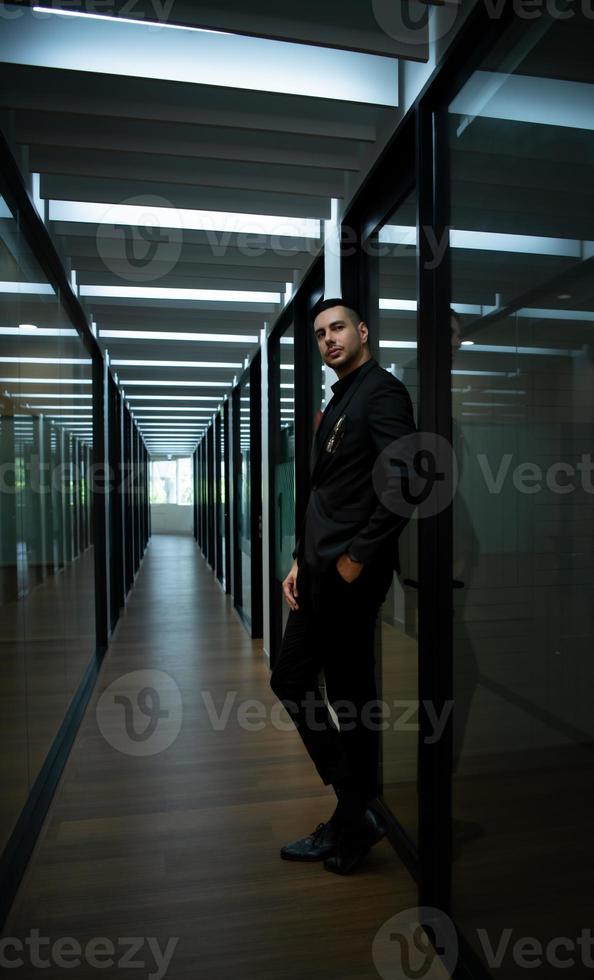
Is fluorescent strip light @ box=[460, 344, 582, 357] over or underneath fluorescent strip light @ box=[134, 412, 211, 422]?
underneath

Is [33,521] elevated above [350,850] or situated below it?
above

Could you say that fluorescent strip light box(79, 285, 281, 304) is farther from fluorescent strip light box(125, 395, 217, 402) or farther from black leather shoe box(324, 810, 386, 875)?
fluorescent strip light box(125, 395, 217, 402)

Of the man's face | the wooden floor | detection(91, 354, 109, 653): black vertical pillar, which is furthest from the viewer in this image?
detection(91, 354, 109, 653): black vertical pillar

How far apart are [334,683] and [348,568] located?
56cm

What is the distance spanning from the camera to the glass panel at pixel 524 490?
1.38 m

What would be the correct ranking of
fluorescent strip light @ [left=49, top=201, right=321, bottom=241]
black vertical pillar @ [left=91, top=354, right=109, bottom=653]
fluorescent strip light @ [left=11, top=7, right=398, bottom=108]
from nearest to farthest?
fluorescent strip light @ [left=11, top=7, right=398, bottom=108] → fluorescent strip light @ [left=49, top=201, right=321, bottom=241] → black vertical pillar @ [left=91, top=354, right=109, bottom=653]

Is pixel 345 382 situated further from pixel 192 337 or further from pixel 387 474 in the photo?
pixel 192 337

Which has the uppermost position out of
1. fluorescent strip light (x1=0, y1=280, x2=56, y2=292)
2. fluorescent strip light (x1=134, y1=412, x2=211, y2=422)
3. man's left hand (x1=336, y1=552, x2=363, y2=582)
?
fluorescent strip light (x1=134, y1=412, x2=211, y2=422)

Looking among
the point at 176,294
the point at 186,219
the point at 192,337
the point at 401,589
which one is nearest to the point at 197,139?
the point at 186,219

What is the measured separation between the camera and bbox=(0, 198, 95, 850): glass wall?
2.39 m

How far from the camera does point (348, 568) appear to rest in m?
2.12

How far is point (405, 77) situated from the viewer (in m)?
2.40

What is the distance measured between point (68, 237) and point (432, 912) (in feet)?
12.4

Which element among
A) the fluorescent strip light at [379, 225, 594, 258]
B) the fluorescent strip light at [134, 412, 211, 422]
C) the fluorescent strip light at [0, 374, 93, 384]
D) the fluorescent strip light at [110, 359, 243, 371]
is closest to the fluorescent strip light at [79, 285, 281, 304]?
the fluorescent strip light at [0, 374, 93, 384]
